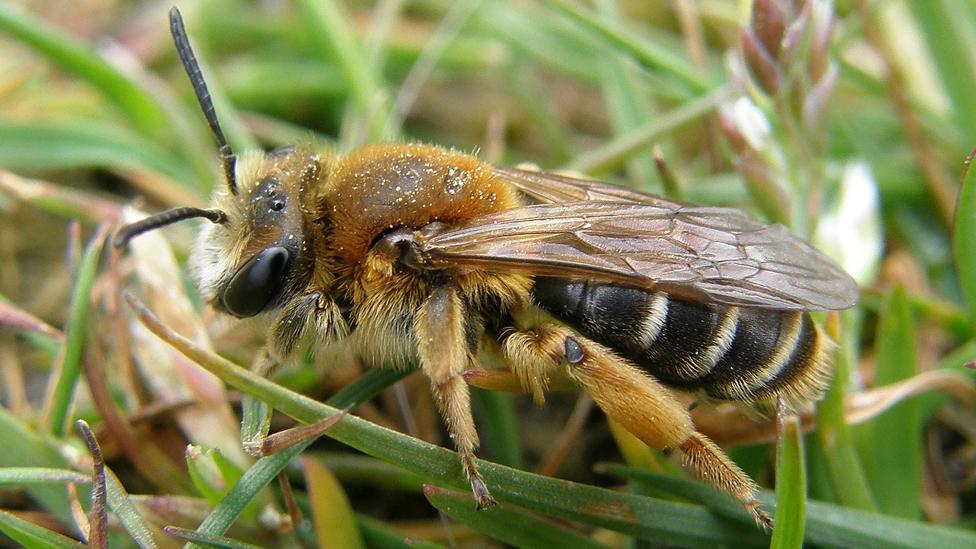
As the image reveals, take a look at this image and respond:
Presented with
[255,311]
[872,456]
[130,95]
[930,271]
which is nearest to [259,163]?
[255,311]

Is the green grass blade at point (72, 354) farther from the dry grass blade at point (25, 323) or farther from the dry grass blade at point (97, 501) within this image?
the dry grass blade at point (97, 501)

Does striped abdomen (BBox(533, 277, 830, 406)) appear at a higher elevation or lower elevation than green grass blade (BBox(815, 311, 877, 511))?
higher

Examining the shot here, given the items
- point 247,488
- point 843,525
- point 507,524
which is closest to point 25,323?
point 247,488

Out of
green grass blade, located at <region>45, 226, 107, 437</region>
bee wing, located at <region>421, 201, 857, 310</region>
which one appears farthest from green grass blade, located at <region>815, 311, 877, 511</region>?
green grass blade, located at <region>45, 226, 107, 437</region>

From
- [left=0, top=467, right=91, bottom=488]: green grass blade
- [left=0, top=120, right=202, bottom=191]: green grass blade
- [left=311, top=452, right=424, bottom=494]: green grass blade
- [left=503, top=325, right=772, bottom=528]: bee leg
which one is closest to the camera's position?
[left=0, top=467, right=91, bottom=488]: green grass blade

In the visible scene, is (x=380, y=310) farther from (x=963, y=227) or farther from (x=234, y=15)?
(x=234, y=15)

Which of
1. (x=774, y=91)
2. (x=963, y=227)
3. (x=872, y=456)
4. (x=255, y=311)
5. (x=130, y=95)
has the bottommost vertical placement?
(x=872, y=456)

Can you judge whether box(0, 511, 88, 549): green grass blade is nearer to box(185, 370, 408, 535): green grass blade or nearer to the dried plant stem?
box(185, 370, 408, 535): green grass blade
